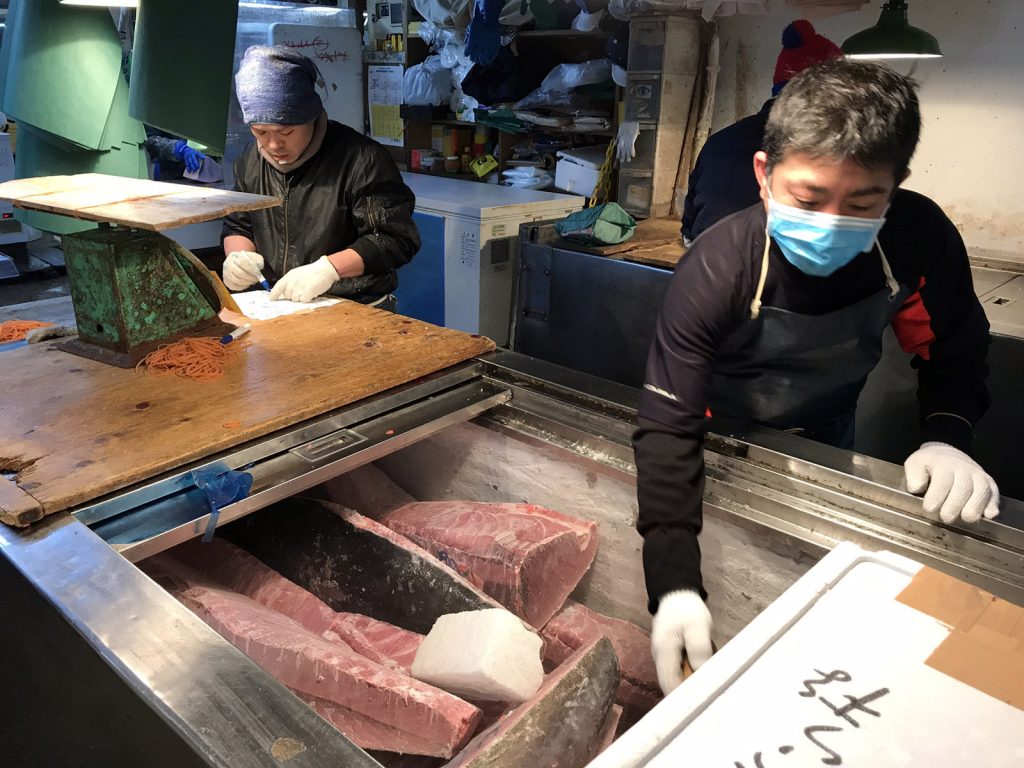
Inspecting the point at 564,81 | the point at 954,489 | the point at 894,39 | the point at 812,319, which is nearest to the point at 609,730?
the point at 954,489

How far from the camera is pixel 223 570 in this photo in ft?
4.90

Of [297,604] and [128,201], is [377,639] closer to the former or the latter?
[297,604]

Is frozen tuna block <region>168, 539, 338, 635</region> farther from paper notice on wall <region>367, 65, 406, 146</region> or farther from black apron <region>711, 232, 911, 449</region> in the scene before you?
paper notice on wall <region>367, 65, 406, 146</region>

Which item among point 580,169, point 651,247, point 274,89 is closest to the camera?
point 274,89

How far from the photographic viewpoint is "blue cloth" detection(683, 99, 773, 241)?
2906 millimetres

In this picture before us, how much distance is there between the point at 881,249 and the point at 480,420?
892 millimetres

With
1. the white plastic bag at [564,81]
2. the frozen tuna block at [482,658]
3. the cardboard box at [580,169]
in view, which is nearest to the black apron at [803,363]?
the frozen tuna block at [482,658]

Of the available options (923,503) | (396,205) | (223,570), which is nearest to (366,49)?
(396,205)

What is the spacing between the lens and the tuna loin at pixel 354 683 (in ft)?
3.55

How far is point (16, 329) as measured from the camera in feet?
6.02

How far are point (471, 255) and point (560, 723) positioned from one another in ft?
10.8

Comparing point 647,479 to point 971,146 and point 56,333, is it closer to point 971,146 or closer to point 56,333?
point 56,333

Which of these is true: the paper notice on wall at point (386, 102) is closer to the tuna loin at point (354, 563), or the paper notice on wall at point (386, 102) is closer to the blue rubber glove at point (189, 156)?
the blue rubber glove at point (189, 156)

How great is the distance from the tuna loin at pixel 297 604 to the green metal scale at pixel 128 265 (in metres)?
0.45
